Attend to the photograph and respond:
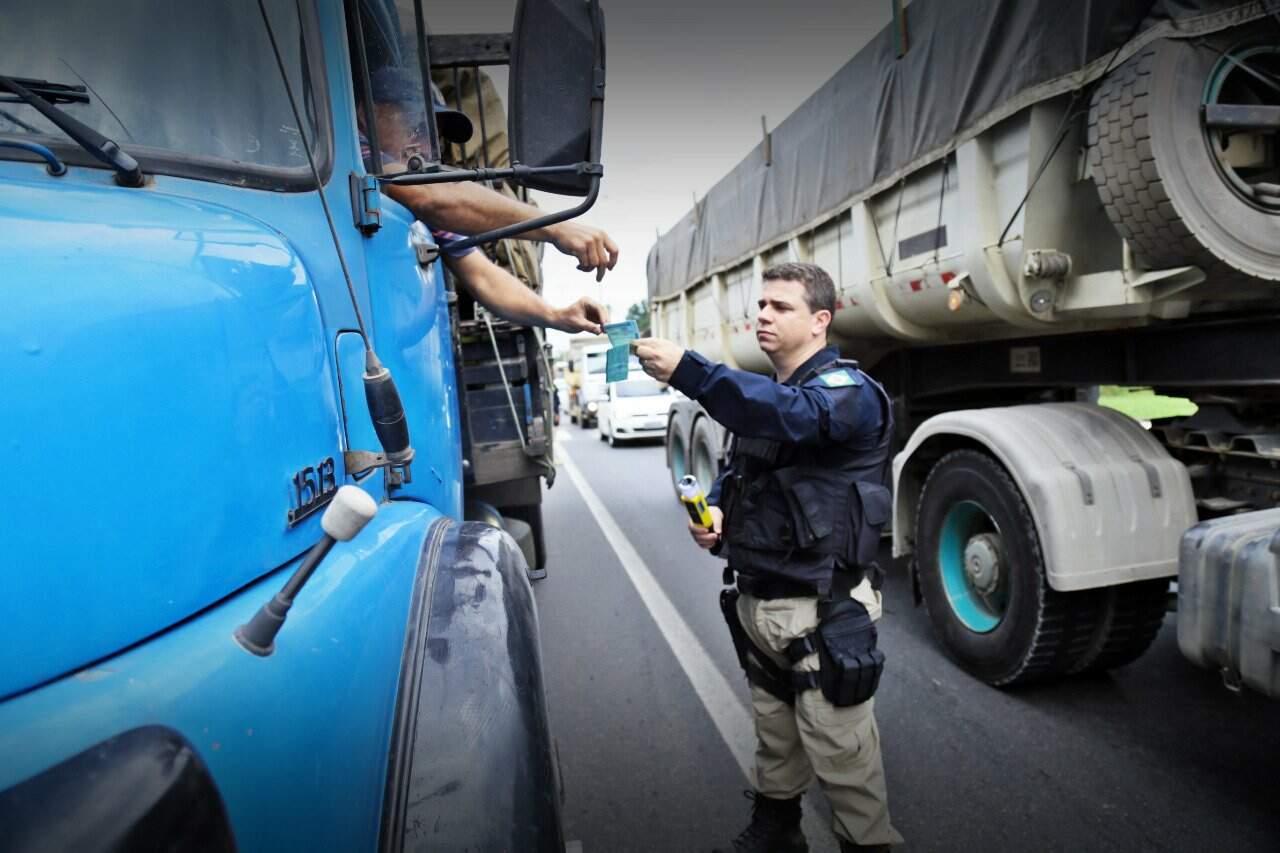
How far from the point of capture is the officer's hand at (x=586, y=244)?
87.1 inches

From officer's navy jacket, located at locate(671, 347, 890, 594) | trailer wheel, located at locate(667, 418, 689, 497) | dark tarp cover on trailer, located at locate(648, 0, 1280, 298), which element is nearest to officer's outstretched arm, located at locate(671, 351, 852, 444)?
officer's navy jacket, located at locate(671, 347, 890, 594)

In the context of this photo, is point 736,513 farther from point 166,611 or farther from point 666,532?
point 666,532

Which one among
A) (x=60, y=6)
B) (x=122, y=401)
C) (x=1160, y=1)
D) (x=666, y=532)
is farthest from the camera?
(x=666, y=532)

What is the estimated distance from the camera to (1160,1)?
253 centimetres

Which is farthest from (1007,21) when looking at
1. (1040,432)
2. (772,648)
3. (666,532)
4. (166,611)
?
(666,532)

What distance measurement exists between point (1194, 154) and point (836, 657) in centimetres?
218

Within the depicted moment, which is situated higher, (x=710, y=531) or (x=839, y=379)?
(x=839, y=379)

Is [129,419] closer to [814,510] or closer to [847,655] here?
[814,510]

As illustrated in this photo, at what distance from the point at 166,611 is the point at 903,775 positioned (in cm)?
288

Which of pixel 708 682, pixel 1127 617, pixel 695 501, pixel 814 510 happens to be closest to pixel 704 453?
pixel 708 682

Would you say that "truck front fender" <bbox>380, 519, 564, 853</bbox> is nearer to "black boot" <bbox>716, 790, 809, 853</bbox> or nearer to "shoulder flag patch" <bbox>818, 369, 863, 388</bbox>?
"shoulder flag patch" <bbox>818, 369, 863, 388</bbox>

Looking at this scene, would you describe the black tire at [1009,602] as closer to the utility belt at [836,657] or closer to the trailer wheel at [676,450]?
the utility belt at [836,657]

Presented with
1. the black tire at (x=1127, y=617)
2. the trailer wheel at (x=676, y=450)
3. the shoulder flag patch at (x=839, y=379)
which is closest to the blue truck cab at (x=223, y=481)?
the shoulder flag patch at (x=839, y=379)

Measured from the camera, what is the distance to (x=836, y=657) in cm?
219
